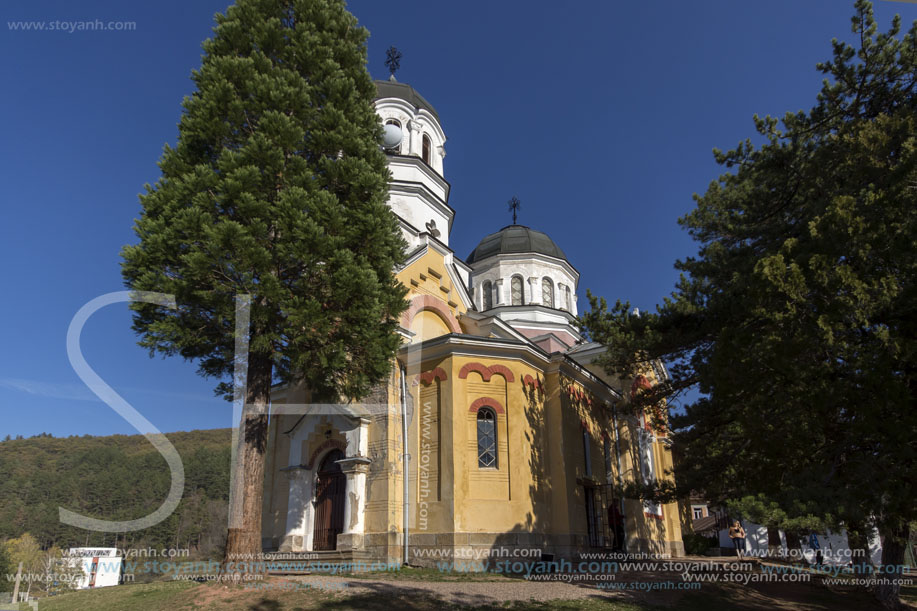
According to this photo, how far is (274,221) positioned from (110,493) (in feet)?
196

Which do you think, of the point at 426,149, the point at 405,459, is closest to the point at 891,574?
the point at 405,459

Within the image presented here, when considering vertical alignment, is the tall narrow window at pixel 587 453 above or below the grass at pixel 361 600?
above

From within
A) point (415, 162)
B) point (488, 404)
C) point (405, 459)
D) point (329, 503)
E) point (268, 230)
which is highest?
point (415, 162)

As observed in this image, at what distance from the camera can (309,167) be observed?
11047 millimetres

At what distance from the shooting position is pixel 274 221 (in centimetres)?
984

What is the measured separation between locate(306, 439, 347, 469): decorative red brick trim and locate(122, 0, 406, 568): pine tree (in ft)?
16.9

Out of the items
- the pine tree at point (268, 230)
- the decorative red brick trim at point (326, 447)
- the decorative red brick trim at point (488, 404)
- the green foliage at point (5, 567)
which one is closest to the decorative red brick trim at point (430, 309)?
the decorative red brick trim at point (488, 404)

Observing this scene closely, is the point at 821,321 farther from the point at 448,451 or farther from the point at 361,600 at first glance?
the point at 448,451

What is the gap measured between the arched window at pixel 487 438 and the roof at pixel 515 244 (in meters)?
14.3

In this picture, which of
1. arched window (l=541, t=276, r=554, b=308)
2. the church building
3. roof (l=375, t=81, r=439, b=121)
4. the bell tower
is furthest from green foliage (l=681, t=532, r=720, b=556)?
roof (l=375, t=81, r=439, b=121)

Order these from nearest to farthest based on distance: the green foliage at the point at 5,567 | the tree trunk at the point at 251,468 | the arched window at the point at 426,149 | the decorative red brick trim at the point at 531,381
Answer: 1. the tree trunk at the point at 251,468
2. the decorative red brick trim at the point at 531,381
3. the arched window at the point at 426,149
4. the green foliage at the point at 5,567

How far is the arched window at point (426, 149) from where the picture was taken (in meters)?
22.3

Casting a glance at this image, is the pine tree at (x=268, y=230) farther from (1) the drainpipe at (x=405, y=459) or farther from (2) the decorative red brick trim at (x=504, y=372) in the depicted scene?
(2) the decorative red brick trim at (x=504, y=372)

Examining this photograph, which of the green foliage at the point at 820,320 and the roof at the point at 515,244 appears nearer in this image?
the green foliage at the point at 820,320
